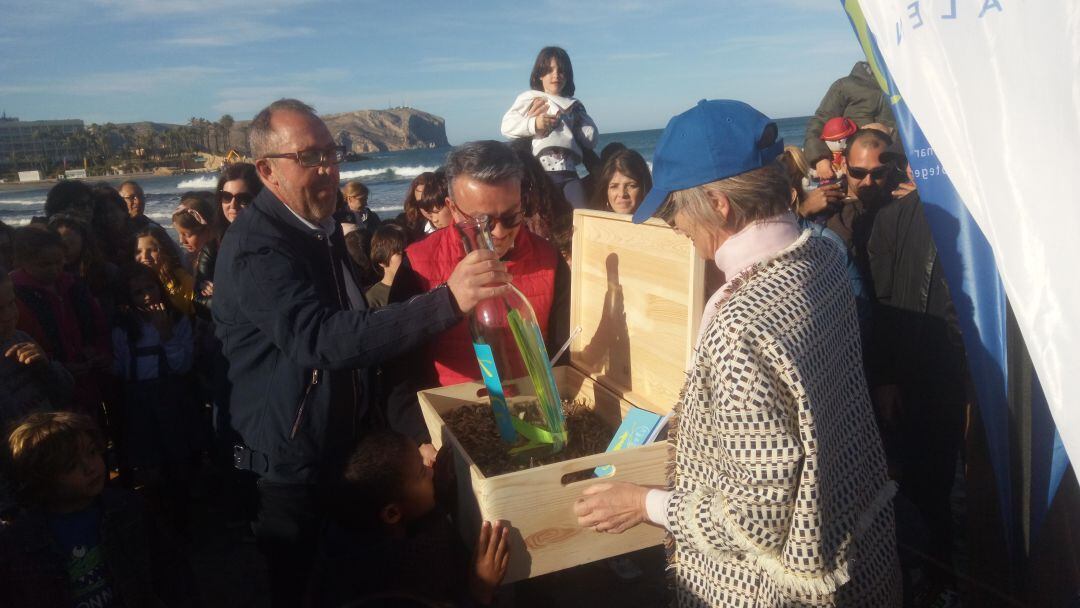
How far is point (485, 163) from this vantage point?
2535 millimetres

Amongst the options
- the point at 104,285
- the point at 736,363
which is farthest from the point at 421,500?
the point at 104,285

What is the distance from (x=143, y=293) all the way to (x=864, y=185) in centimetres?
434

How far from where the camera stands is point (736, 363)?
1.32m

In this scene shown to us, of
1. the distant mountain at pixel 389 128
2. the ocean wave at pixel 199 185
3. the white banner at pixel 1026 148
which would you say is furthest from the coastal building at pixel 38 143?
the white banner at pixel 1026 148

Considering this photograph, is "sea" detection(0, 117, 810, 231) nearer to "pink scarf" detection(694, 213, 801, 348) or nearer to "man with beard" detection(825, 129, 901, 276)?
"man with beard" detection(825, 129, 901, 276)

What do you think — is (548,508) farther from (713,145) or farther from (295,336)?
(713,145)

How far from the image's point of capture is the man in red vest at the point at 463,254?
2541mm

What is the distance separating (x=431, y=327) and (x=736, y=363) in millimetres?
912

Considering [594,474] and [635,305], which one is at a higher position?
[635,305]

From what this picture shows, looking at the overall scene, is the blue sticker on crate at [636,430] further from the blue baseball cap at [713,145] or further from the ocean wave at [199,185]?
the ocean wave at [199,185]

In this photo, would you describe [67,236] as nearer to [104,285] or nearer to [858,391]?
[104,285]

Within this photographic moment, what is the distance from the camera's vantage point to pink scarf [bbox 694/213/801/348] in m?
1.47

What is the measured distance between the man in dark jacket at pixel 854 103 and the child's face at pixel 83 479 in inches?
227

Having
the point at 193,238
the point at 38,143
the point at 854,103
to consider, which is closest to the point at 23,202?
the point at 193,238
